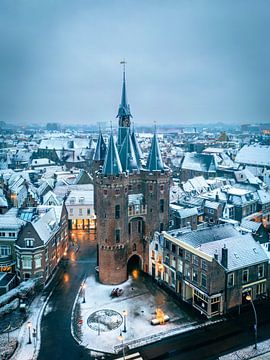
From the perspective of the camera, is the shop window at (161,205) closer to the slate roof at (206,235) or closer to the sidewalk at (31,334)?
the slate roof at (206,235)

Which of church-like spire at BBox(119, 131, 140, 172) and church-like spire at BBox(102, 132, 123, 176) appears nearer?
church-like spire at BBox(102, 132, 123, 176)

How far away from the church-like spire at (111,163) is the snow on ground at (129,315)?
67.7ft

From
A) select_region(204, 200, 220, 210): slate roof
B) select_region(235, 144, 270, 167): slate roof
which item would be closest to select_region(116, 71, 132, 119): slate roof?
select_region(204, 200, 220, 210): slate roof

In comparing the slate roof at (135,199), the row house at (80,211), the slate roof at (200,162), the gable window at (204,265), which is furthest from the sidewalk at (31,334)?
the slate roof at (200,162)

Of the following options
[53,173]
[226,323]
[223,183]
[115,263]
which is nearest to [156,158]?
[115,263]

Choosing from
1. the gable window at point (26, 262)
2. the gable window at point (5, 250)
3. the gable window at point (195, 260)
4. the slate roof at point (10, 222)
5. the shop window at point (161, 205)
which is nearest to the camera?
the gable window at point (195, 260)

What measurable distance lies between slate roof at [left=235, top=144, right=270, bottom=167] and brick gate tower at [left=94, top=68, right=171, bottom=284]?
9057 centimetres

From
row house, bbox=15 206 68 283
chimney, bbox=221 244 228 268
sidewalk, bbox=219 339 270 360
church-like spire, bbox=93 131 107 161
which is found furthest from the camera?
church-like spire, bbox=93 131 107 161

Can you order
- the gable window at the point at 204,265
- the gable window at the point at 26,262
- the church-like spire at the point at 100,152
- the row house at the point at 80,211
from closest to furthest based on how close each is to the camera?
the gable window at the point at 204,265
the gable window at the point at 26,262
the church-like spire at the point at 100,152
the row house at the point at 80,211

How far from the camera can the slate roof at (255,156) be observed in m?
146

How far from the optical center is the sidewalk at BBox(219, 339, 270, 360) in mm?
42531

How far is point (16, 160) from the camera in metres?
172

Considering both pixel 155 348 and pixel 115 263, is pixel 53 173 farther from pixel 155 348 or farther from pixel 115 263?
pixel 155 348

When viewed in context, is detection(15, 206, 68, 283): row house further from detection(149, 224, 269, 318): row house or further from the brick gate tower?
detection(149, 224, 269, 318): row house
